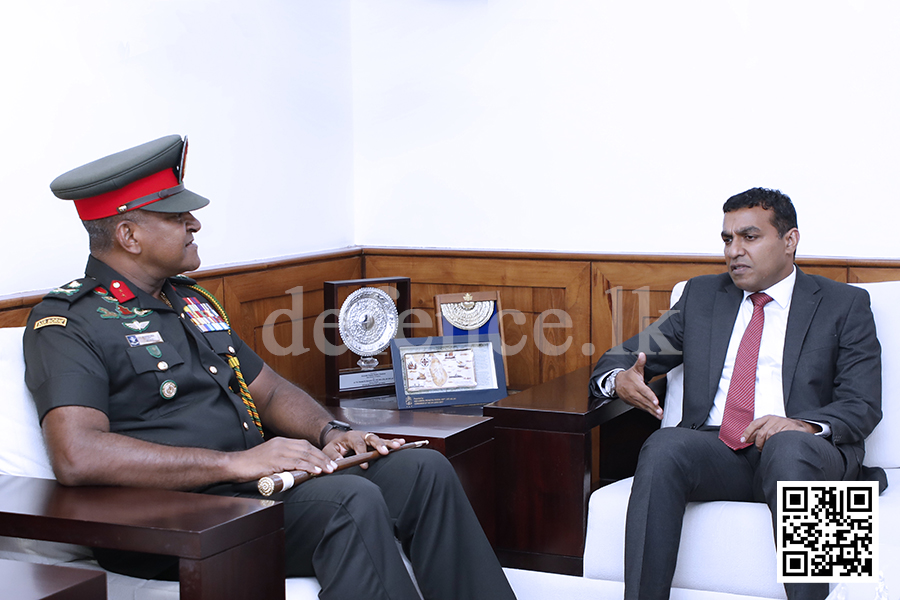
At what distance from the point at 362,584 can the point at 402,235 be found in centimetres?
211

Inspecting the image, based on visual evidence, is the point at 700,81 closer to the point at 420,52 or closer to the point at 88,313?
the point at 420,52

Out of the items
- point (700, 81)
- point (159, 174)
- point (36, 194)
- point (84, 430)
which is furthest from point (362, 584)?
point (700, 81)

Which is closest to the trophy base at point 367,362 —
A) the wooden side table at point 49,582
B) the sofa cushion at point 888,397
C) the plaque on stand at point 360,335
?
the plaque on stand at point 360,335

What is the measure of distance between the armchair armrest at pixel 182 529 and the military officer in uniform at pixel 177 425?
127 mm

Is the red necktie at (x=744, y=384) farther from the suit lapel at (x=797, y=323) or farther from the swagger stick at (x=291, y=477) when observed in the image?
the swagger stick at (x=291, y=477)

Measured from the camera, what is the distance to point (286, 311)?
3.24 metres

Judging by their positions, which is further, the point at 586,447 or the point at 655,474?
the point at 586,447

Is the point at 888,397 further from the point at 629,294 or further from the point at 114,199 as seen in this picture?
the point at 114,199

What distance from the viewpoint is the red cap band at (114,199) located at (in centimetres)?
208

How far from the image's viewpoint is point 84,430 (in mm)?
1833

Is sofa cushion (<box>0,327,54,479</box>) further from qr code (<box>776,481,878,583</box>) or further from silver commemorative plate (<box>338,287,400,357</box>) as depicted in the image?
qr code (<box>776,481,878,583</box>)

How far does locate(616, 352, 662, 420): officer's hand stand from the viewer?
8.46ft

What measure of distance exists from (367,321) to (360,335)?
0.05 meters

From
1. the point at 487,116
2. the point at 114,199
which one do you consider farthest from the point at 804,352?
the point at 114,199
